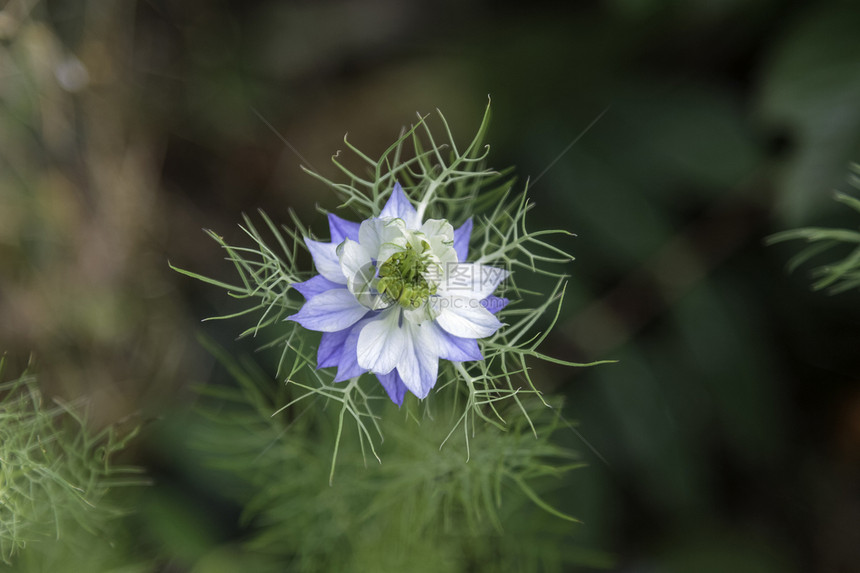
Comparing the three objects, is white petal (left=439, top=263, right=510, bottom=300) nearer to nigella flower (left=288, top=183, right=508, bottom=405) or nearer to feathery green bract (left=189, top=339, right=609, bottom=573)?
nigella flower (left=288, top=183, right=508, bottom=405)

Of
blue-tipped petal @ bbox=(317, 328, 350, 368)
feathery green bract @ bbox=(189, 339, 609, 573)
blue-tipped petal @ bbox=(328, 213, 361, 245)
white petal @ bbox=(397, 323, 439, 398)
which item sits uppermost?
blue-tipped petal @ bbox=(328, 213, 361, 245)

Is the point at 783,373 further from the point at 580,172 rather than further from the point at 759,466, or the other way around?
the point at 580,172

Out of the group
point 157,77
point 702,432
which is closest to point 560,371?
point 702,432

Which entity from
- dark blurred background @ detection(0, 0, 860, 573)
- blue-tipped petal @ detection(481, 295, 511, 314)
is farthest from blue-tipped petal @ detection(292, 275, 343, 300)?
dark blurred background @ detection(0, 0, 860, 573)

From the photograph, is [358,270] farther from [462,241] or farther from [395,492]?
[395,492]

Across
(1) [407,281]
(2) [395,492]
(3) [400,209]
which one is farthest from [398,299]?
(2) [395,492]

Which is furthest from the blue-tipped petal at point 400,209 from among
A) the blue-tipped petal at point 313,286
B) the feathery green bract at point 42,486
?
the feathery green bract at point 42,486
